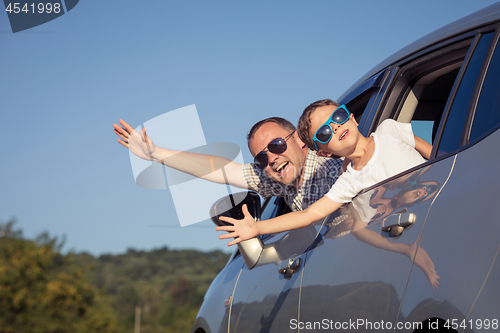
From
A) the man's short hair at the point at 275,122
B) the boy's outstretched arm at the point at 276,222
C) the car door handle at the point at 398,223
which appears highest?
the man's short hair at the point at 275,122

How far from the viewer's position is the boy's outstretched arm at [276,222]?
2.13m

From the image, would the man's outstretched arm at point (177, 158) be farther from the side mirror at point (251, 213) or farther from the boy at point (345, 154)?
the boy at point (345, 154)

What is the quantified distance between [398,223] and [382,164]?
526mm

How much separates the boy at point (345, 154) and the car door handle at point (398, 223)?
0.41 m

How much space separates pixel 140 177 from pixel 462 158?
1240mm

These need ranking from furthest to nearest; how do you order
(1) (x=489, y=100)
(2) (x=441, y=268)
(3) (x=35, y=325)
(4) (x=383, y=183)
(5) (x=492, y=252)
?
(3) (x=35, y=325), (4) (x=383, y=183), (1) (x=489, y=100), (2) (x=441, y=268), (5) (x=492, y=252)

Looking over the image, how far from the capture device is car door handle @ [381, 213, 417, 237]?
62.6 inches

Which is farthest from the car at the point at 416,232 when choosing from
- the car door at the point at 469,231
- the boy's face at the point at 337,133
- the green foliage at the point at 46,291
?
the green foliage at the point at 46,291

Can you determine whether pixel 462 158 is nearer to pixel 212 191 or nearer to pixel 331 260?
pixel 331 260

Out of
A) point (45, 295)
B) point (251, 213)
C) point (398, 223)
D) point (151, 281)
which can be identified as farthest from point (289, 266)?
point (151, 281)

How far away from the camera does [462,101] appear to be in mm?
1792

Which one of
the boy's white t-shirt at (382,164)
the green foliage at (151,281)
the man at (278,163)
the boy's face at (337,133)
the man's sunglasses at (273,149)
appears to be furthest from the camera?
the green foliage at (151,281)

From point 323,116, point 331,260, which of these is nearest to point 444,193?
point 331,260

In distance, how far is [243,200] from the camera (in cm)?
245
